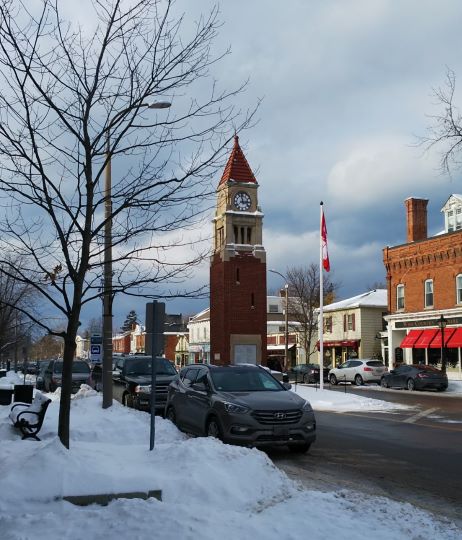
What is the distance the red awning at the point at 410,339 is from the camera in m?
43.2

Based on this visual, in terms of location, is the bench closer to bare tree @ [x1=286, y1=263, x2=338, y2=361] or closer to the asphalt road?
the asphalt road

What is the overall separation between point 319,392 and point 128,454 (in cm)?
1935

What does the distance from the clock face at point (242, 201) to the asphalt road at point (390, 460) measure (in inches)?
1359

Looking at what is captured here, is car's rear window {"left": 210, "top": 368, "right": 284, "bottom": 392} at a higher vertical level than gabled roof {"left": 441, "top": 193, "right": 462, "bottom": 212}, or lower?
lower

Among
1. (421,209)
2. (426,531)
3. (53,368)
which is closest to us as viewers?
(426,531)

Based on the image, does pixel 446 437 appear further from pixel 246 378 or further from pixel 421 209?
pixel 421 209

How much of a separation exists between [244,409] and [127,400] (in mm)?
8482

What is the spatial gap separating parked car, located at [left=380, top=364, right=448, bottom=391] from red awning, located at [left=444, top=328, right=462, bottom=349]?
463cm

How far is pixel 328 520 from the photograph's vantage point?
19.9 feet

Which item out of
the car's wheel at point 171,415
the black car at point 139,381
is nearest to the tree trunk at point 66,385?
the car's wheel at point 171,415

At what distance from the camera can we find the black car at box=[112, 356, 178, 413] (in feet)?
56.9

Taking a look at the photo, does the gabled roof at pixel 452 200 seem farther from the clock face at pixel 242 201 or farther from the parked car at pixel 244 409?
the parked car at pixel 244 409

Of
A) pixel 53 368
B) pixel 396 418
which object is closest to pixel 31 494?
pixel 396 418

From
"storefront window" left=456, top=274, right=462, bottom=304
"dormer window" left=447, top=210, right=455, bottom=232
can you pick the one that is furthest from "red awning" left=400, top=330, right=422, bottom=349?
"dormer window" left=447, top=210, right=455, bottom=232
